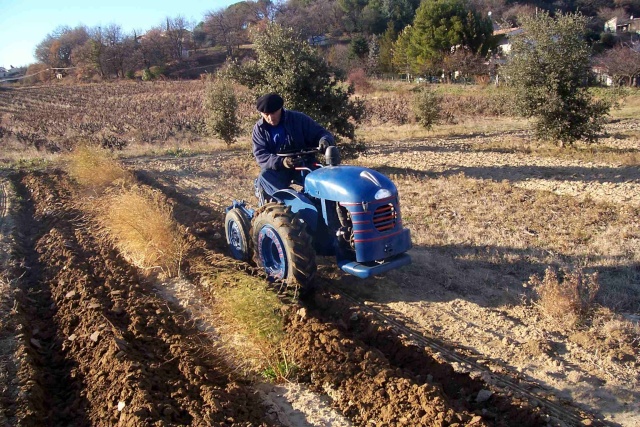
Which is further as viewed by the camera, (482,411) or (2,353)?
(2,353)

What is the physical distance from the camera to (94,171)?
1069 cm

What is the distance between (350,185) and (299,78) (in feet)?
25.4

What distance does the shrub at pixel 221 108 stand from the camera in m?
16.7

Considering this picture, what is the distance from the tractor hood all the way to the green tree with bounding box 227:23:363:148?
7.23 meters

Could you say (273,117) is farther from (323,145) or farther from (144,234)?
(144,234)

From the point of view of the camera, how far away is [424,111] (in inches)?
828

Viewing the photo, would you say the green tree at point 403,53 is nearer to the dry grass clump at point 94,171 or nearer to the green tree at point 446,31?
the green tree at point 446,31

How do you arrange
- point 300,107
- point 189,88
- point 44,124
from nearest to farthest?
point 300,107, point 44,124, point 189,88

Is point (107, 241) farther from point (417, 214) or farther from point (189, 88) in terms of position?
point (189, 88)

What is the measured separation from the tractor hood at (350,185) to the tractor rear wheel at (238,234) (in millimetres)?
1150

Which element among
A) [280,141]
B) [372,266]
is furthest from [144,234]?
[372,266]

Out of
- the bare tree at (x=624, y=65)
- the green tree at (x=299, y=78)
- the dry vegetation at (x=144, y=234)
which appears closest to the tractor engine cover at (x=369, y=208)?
the dry vegetation at (x=144, y=234)

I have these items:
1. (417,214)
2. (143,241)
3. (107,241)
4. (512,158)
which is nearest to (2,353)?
(143,241)

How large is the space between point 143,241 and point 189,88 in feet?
121
